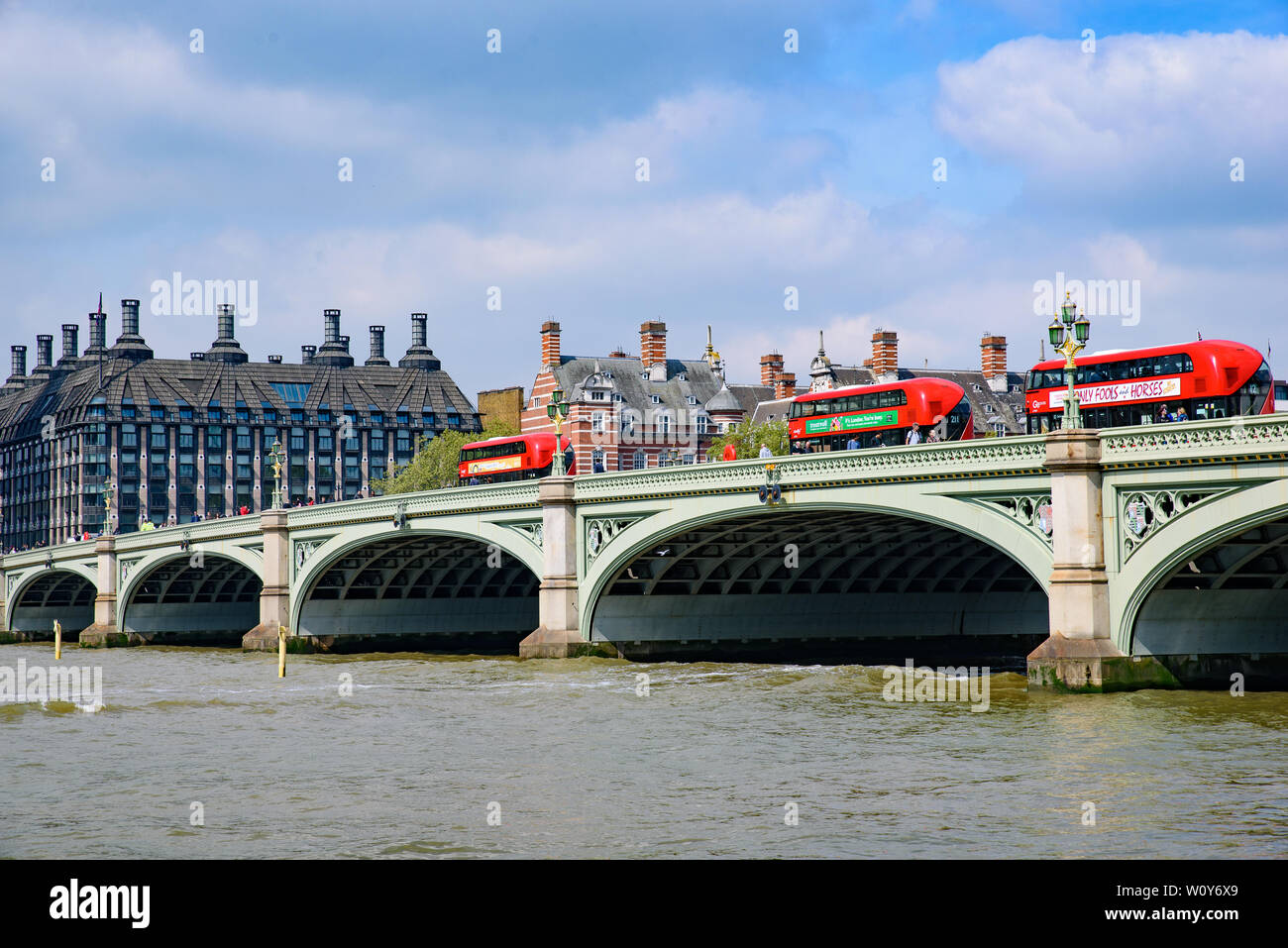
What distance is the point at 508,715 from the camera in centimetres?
3669

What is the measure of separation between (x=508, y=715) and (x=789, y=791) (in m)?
13.7

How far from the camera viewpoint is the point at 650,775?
86.3 feet

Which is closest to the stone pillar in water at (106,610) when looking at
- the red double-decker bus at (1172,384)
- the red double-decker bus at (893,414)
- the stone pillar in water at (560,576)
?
the stone pillar in water at (560,576)

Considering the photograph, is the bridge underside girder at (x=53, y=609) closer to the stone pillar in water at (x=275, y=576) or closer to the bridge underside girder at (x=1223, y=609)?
the stone pillar in water at (x=275, y=576)

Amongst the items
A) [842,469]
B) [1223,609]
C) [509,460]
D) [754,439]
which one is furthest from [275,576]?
[1223,609]

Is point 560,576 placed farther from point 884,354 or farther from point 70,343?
point 70,343

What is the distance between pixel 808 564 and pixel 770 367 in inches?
2370

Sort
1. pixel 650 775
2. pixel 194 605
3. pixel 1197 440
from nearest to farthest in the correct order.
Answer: pixel 650 775
pixel 1197 440
pixel 194 605

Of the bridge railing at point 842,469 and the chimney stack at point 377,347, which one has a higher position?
the chimney stack at point 377,347

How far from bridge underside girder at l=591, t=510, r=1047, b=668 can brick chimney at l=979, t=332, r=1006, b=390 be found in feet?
155

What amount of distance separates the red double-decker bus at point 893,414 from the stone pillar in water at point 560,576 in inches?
330

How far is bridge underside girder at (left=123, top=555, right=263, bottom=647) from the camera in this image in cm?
8400

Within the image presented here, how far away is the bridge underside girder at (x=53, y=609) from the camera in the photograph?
102375 millimetres
